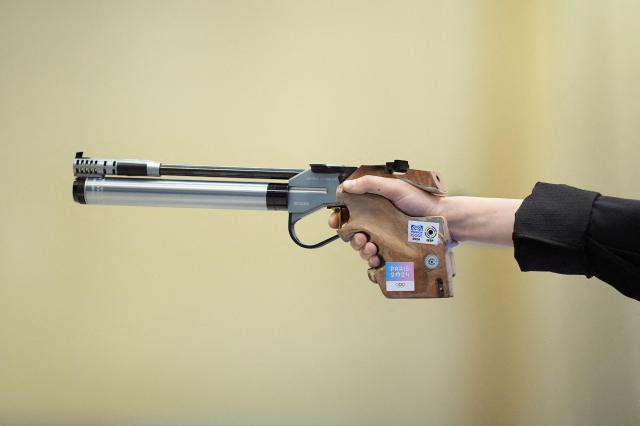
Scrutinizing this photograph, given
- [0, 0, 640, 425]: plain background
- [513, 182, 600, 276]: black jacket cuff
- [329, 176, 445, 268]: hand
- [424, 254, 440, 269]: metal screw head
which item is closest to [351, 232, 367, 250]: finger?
[329, 176, 445, 268]: hand

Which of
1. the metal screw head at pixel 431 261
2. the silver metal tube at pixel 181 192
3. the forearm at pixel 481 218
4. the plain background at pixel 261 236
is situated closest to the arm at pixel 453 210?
the forearm at pixel 481 218

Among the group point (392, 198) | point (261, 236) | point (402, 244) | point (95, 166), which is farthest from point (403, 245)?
point (95, 166)

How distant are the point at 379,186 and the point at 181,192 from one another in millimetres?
451

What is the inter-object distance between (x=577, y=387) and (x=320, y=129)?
40.5 inches

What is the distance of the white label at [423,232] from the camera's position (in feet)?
3.28

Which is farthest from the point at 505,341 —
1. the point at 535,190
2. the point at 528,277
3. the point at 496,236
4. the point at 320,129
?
the point at 320,129

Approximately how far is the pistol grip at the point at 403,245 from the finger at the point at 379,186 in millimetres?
14

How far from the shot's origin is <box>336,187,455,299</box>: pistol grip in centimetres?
100

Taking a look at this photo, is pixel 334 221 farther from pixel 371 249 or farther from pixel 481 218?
pixel 481 218

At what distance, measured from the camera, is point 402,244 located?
1.01 meters

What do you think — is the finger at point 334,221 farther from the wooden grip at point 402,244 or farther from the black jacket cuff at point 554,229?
the black jacket cuff at point 554,229

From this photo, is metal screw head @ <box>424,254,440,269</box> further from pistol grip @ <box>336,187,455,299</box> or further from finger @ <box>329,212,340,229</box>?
finger @ <box>329,212,340,229</box>

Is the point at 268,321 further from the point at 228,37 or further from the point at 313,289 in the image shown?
the point at 228,37

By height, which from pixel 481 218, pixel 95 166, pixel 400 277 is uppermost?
pixel 95 166
